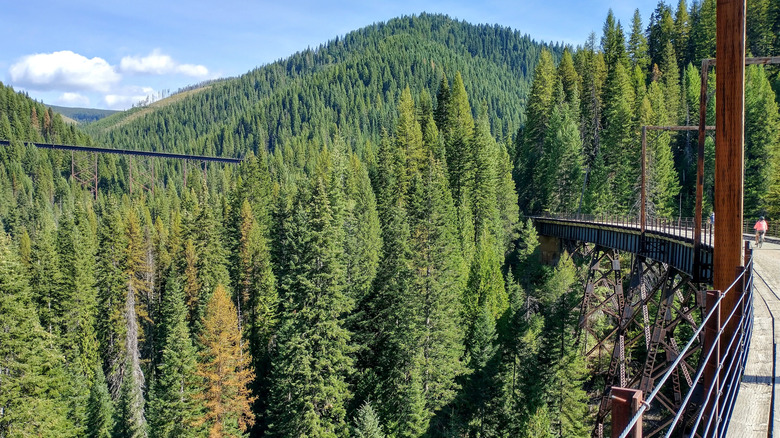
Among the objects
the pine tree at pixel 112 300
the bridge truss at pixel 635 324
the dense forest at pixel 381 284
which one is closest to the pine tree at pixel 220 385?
the dense forest at pixel 381 284

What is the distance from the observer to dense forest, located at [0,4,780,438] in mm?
27219

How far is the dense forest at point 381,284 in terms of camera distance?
1072 inches

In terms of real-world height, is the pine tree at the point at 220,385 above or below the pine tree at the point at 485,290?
below

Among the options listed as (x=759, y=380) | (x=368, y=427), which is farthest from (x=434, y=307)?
(x=759, y=380)

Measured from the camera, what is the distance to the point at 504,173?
55.4m

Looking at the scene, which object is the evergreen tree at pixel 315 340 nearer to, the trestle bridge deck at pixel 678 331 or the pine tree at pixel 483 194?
the trestle bridge deck at pixel 678 331

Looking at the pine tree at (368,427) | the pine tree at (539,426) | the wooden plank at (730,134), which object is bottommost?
the pine tree at (539,426)

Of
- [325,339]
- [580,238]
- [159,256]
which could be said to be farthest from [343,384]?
[159,256]

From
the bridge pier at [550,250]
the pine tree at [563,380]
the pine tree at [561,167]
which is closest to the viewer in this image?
the pine tree at [563,380]

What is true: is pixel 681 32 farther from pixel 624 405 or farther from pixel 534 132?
pixel 624 405

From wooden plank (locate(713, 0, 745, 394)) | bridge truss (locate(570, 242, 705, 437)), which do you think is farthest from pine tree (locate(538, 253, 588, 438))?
wooden plank (locate(713, 0, 745, 394))

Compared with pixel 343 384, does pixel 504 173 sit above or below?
above

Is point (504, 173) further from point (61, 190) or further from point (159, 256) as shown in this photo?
point (61, 190)

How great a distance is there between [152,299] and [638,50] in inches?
2757
